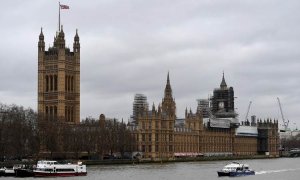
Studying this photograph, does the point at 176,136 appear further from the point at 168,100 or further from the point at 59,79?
the point at 59,79

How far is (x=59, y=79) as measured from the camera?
150 m

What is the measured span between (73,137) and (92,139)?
540 centimetres

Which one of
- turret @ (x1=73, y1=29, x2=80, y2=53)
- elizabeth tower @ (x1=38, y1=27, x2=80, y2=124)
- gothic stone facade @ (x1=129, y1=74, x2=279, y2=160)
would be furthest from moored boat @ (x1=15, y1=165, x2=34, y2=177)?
turret @ (x1=73, y1=29, x2=80, y2=53)

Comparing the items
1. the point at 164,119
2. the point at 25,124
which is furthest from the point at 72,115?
the point at 25,124

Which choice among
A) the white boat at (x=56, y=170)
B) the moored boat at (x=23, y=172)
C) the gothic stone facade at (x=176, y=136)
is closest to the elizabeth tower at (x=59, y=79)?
the gothic stone facade at (x=176, y=136)

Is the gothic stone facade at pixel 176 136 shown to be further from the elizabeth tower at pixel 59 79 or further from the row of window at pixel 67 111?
the elizabeth tower at pixel 59 79

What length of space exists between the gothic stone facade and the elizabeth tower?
13.7 metres

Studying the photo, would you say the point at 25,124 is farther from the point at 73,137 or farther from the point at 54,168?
the point at 54,168

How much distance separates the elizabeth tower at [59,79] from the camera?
15000 cm

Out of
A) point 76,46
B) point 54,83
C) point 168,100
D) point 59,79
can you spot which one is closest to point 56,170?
point 59,79

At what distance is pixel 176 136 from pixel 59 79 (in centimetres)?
2875

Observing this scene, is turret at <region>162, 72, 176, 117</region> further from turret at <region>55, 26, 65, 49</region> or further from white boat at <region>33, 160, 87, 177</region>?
white boat at <region>33, 160, 87, 177</region>

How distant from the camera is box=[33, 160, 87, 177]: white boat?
276 ft

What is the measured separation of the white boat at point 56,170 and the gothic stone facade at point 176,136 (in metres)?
56.7
